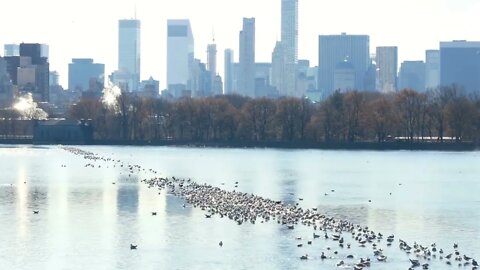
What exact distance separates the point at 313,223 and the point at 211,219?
5.61 metres

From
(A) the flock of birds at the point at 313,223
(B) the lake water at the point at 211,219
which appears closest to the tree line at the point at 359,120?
(B) the lake water at the point at 211,219

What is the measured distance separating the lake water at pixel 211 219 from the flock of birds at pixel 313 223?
51 centimetres

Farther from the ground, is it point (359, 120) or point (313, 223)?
point (359, 120)

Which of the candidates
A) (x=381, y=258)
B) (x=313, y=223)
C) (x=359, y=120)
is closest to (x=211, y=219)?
(x=313, y=223)

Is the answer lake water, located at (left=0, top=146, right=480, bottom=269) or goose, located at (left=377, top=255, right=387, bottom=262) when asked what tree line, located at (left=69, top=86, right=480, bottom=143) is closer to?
lake water, located at (left=0, top=146, right=480, bottom=269)

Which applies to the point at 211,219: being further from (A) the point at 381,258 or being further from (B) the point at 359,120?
(B) the point at 359,120

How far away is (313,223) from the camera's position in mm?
59250

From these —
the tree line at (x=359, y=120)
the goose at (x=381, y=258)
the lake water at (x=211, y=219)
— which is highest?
the tree line at (x=359, y=120)

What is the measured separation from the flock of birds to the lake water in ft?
1.67

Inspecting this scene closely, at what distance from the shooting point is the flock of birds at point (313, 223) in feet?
157

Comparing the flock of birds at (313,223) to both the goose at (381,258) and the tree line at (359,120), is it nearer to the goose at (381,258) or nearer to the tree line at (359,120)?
the goose at (381,258)

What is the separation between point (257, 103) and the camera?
7795 inches

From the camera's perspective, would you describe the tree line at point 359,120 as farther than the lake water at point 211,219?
Yes

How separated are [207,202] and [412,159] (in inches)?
3032
